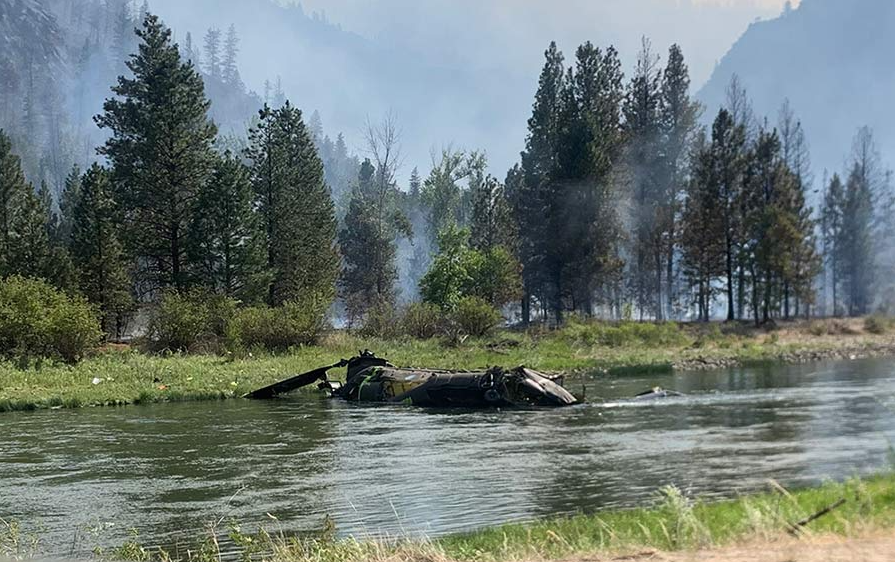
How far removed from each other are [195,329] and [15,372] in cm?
1198

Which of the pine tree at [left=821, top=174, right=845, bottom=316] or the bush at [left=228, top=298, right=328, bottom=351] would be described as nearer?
the bush at [left=228, top=298, right=328, bottom=351]

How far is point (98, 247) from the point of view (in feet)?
166

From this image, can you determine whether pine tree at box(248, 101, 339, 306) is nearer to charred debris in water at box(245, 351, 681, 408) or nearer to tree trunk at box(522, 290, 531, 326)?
tree trunk at box(522, 290, 531, 326)

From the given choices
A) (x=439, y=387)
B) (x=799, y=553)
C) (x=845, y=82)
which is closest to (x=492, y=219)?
(x=439, y=387)

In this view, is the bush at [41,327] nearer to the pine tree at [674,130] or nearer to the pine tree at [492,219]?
the pine tree at [492,219]

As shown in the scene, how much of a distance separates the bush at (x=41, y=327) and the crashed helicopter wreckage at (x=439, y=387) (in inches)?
450

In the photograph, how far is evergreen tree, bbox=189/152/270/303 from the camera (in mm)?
50906

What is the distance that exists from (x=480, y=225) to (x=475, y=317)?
2140 cm

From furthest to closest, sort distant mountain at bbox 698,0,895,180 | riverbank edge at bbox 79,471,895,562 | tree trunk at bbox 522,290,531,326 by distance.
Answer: distant mountain at bbox 698,0,895,180, tree trunk at bbox 522,290,531,326, riverbank edge at bbox 79,471,895,562

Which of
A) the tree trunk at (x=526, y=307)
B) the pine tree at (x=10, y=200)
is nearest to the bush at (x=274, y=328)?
the pine tree at (x=10, y=200)

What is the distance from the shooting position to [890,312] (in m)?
22.1

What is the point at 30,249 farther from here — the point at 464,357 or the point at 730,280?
the point at 730,280

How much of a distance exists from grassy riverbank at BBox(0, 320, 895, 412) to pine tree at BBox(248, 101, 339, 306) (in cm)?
→ 1162

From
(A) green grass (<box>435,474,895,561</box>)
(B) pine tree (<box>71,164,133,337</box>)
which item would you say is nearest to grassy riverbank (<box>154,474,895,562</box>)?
(A) green grass (<box>435,474,895,561</box>)
